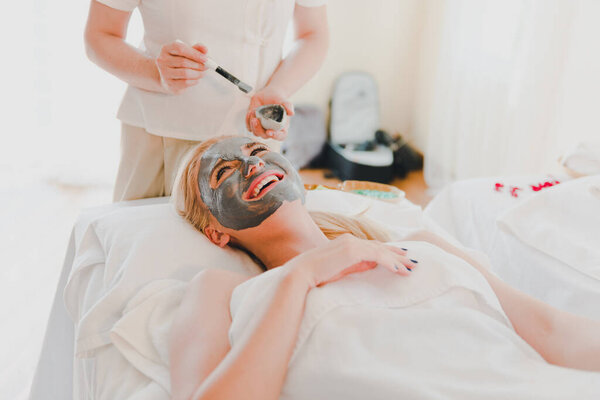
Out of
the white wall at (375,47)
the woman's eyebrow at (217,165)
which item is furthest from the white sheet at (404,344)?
the white wall at (375,47)

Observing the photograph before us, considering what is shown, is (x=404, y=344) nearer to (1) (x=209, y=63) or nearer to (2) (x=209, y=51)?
(1) (x=209, y=63)

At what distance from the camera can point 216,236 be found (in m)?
1.25

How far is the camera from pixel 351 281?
93cm

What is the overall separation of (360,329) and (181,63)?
2.45 ft

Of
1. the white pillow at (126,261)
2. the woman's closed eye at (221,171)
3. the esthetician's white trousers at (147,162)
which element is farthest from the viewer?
the esthetician's white trousers at (147,162)

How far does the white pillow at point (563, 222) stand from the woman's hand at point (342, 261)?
0.77 m

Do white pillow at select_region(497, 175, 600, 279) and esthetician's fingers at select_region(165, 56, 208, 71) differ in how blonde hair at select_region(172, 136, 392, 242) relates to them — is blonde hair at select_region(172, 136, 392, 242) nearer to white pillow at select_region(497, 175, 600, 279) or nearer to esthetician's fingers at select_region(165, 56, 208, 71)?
esthetician's fingers at select_region(165, 56, 208, 71)

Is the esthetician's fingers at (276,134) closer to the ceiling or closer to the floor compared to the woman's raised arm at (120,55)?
closer to the floor

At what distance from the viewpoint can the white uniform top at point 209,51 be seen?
1.30 meters

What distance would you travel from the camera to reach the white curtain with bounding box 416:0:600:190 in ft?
9.20

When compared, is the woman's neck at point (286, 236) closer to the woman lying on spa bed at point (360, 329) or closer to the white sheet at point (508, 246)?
the woman lying on spa bed at point (360, 329)

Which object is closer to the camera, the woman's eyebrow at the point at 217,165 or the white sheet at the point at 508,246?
the woman's eyebrow at the point at 217,165

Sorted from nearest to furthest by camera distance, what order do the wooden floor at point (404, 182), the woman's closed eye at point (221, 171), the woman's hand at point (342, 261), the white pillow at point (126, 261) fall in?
the woman's hand at point (342, 261) → the white pillow at point (126, 261) → the woman's closed eye at point (221, 171) → the wooden floor at point (404, 182)

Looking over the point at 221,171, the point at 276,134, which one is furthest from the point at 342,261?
the point at 276,134
